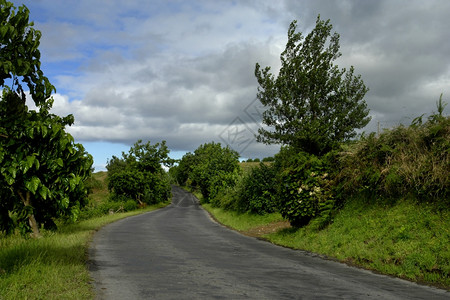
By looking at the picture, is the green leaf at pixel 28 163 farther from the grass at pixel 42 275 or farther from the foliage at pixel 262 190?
the foliage at pixel 262 190

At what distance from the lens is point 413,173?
11.3m

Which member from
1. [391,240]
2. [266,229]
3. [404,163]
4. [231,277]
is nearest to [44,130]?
[231,277]

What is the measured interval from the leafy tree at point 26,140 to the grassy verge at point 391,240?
7749mm

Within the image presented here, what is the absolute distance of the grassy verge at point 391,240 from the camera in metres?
8.89

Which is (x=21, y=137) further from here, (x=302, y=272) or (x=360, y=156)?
(x=360, y=156)

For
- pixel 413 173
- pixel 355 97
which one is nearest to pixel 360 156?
pixel 413 173

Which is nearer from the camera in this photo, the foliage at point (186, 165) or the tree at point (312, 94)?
the tree at point (312, 94)

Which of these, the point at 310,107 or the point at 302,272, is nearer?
the point at 302,272

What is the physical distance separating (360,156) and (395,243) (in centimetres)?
Result: 453

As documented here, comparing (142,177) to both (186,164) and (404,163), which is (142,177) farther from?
(186,164)

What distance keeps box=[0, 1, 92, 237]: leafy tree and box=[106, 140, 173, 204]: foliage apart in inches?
1690

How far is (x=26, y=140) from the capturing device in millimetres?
6336

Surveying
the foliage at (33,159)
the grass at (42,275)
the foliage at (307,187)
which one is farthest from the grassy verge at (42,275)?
the foliage at (307,187)

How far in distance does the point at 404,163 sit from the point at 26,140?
1048cm
